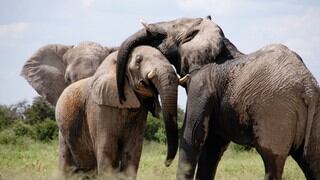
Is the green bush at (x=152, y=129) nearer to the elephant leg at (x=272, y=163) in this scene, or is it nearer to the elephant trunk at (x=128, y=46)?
the elephant trunk at (x=128, y=46)

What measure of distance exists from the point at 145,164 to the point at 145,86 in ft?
17.7

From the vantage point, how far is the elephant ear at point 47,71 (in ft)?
45.5

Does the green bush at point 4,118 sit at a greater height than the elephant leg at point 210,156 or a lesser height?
lesser

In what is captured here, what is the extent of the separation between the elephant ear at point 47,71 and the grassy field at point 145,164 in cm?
108

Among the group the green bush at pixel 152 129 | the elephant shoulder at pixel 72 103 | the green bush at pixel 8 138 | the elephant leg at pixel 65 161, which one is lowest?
the green bush at pixel 152 129

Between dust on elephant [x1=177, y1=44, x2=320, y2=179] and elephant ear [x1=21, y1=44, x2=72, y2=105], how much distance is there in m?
6.10

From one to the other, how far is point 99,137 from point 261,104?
1.50 meters

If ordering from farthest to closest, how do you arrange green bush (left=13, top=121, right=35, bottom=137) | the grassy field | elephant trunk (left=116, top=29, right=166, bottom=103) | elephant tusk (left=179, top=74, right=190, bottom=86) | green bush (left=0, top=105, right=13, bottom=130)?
green bush (left=0, top=105, right=13, bottom=130)
green bush (left=13, top=121, right=35, bottom=137)
the grassy field
elephant tusk (left=179, top=74, right=190, bottom=86)
elephant trunk (left=116, top=29, right=166, bottom=103)

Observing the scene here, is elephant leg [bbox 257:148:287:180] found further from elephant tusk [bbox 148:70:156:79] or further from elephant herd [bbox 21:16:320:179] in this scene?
elephant tusk [bbox 148:70:156:79]

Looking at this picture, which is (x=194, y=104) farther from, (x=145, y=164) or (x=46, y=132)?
(x=46, y=132)

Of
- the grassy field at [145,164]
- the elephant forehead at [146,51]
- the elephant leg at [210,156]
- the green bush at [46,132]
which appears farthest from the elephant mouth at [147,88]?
the green bush at [46,132]

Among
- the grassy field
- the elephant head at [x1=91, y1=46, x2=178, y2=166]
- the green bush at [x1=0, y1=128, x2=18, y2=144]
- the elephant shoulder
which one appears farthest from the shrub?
the elephant head at [x1=91, y1=46, x2=178, y2=166]

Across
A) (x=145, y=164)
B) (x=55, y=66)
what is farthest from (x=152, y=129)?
(x=145, y=164)

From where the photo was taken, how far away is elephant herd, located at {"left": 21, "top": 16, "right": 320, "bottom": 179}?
7379 millimetres
